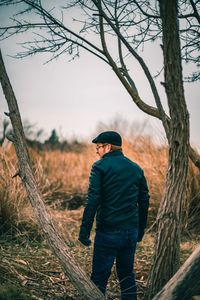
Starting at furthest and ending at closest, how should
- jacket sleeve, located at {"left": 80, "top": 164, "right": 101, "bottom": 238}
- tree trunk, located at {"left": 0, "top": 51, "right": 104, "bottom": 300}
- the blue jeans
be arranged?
1. the blue jeans
2. jacket sleeve, located at {"left": 80, "top": 164, "right": 101, "bottom": 238}
3. tree trunk, located at {"left": 0, "top": 51, "right": 104, "bottom": 300}

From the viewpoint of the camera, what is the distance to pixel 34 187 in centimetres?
413

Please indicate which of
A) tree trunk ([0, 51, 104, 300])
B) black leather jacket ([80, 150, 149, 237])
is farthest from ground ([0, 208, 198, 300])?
black leather jacket ([80, 150, 149, 237])

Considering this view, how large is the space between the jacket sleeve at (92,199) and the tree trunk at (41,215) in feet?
0.79

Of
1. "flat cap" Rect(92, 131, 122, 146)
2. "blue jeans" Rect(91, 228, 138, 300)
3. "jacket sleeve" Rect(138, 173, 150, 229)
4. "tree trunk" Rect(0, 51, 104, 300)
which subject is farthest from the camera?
"jacket sleeve" Rect(138, 173, 150, 229)

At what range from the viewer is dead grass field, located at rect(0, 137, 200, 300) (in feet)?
14.3

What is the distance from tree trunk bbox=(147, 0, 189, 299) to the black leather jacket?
296mm

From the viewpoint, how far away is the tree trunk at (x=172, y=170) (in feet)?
12.6

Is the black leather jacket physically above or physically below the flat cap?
below

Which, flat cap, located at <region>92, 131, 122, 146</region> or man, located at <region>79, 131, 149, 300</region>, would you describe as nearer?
man, located at <region>79, 131, 149, 300</region>

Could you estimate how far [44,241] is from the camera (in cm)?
643

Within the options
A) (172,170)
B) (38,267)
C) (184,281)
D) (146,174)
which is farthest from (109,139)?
(146,174)

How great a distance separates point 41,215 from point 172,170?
3.82 ft

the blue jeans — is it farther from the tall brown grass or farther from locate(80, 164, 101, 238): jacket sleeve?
the tall brown grass

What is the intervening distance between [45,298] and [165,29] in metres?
2.48
